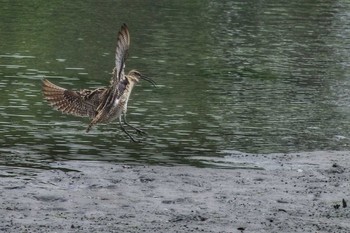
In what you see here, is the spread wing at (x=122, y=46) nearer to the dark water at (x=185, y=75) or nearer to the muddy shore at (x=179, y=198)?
the muddy shore at (x=179, y=198)

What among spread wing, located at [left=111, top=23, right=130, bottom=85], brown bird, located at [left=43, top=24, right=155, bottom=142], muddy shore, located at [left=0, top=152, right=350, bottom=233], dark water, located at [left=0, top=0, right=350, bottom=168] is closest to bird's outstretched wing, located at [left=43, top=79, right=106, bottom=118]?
brown bird, located at [left=43, top=24, right=155, bottom=142]

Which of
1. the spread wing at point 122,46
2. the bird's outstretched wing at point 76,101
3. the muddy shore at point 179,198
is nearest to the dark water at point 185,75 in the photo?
the bird's outstretched wing at point 76,101

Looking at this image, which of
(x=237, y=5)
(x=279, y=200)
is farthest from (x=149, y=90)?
(x=237, y=5)

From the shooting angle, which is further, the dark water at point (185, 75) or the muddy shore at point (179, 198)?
the dark water at point (185, 75)

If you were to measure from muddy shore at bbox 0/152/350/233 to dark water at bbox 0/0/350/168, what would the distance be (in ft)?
3.87

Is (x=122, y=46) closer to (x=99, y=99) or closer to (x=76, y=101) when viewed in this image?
(x=99, y=99)

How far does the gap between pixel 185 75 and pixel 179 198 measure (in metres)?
11.9

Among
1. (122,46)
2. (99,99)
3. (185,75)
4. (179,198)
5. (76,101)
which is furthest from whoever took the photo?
(185,75)

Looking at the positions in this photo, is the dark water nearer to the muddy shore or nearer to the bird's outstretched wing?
the bird's outstretched wing

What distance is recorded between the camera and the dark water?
57.7 ft

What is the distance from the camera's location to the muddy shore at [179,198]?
12.3 metres

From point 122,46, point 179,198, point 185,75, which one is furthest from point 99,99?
point 185,75

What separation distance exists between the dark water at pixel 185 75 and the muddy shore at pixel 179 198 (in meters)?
1.18

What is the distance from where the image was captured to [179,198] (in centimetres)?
1354
